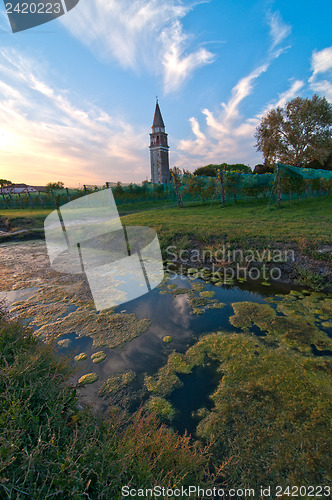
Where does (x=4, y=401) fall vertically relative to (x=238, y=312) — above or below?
above

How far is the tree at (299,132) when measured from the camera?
882 inches

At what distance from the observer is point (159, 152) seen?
47.8 m

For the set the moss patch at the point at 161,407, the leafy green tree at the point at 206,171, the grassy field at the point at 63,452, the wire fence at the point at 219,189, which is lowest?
the moss patch at the point at 161,407

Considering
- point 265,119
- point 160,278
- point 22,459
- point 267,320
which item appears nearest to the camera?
point 22,459

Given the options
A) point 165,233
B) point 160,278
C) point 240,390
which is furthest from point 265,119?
point 240,390

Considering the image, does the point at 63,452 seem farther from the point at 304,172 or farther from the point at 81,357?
the point at 304,172

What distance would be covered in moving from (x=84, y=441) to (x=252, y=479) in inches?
55.3

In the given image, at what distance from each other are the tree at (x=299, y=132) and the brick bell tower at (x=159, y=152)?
83.4 ft

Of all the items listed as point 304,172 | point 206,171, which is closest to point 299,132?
point 304,172

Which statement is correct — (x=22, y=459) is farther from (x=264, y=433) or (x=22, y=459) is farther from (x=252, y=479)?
(x=264, y=433)

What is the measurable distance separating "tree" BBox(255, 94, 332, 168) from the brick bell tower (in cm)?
2542

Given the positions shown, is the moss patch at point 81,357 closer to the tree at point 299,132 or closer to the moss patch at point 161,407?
the moss patch at point 161,407

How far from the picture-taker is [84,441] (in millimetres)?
1491

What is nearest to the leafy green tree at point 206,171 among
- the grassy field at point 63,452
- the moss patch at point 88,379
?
the moss patch at point 88,379
